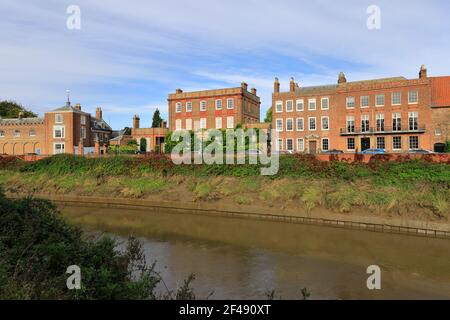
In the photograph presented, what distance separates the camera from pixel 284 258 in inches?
481

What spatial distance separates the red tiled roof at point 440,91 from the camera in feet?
132

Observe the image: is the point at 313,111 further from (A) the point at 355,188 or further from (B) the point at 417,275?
(B) the point at 417,275

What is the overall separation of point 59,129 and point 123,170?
1261 inches

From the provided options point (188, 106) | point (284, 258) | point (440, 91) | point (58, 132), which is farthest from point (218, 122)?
point (284, 258)

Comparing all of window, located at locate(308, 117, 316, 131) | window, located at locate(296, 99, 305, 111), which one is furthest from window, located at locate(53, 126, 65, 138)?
window, located at locate(308, 117, 316, 131)

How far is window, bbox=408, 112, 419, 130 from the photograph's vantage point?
1626 inches

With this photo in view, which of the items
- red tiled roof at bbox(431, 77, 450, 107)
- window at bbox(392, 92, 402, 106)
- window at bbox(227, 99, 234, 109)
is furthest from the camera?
window at bbox(227, 99, 234, 109)

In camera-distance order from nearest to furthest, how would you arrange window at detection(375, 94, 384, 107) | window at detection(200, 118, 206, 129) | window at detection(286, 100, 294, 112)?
window at detection(375, 94, 384, 107) → window at detection(286, 100, 294, 112) → window at detection(200, 118, 206, 129)

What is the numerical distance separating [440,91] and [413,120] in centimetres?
439

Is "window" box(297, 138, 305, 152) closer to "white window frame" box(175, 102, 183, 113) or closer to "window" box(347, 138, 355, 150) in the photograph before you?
"window" box(347, 138, 355, 150)

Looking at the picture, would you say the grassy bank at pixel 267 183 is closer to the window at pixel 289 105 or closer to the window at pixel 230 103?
the window at pixel 230 103

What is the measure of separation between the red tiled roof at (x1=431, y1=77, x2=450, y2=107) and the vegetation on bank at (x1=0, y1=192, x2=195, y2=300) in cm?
4187
